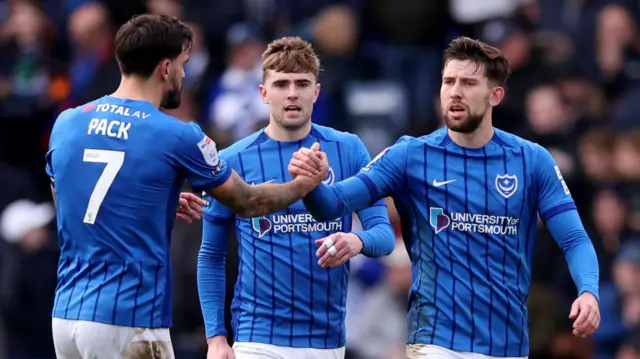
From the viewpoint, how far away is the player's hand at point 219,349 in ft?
27.1

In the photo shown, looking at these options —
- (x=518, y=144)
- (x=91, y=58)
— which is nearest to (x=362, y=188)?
(x=518, y=144)

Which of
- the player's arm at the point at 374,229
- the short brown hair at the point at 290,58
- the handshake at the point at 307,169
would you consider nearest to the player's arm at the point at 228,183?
the handshake at the point at 307,169

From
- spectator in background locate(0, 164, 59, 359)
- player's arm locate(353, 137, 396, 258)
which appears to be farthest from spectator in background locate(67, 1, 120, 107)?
player's arm locate(353, 137, 396, 258)

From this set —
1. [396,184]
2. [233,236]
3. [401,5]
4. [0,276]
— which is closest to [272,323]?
[396,184]

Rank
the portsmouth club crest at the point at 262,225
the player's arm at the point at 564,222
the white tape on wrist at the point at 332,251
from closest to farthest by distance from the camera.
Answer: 1. the white tape on wrist at the point at 332,251
2. the player's arm at the point at 564,222
3. the portsmouth club crest at the point at 262,225

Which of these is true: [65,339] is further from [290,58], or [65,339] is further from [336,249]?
[290,58]

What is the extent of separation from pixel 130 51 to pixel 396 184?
1.74 meters

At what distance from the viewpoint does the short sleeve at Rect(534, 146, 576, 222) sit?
26.0ft

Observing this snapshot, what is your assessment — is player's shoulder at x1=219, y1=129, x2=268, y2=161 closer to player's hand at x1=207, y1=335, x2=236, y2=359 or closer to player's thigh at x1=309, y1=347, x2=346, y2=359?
player's hand at x1=207, y1=335, x2=236, y2=359

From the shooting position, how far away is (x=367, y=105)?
48.7 ft

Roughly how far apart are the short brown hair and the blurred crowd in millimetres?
2937

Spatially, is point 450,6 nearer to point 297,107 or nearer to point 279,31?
point 279,31

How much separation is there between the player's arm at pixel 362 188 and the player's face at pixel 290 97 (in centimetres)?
61

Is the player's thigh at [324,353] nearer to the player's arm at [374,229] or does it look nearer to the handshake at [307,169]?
the player's arm at [374,229]
